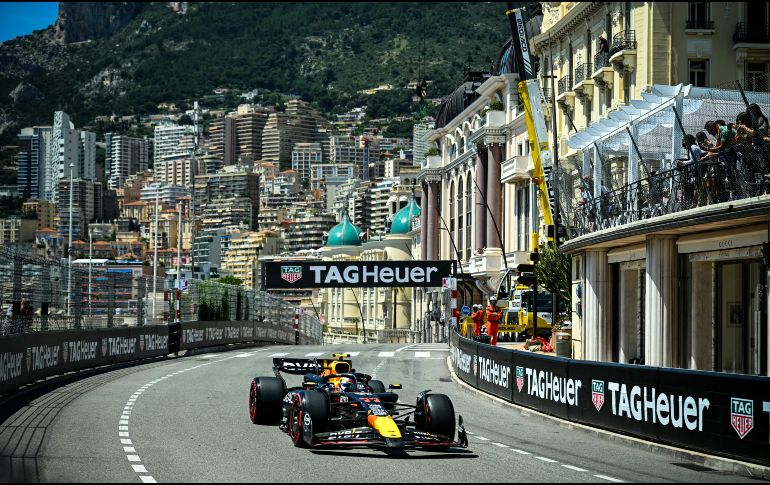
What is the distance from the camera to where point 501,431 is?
2112 centimetres

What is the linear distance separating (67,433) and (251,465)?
4.40 metres

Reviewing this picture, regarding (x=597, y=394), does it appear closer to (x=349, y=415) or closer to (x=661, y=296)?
(x=349, y=415)

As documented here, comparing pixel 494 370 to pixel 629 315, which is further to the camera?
pixel 629 315

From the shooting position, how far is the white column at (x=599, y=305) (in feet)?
106

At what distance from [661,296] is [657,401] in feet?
27.7

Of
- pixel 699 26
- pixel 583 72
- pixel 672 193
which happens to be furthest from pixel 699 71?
pixel 672 193

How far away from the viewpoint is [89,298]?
35.5 meters

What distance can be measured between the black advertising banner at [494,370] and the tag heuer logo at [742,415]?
9.25 meters

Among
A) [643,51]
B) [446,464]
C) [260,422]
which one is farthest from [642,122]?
[643,51]

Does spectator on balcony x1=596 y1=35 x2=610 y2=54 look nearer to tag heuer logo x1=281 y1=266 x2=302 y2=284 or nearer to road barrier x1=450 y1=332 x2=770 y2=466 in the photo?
road barrier x1=450 y1=332 x2=770 y2=466

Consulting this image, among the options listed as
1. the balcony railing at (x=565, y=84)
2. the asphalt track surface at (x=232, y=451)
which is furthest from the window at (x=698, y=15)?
the asphalt track surface at (x=232, y=451)

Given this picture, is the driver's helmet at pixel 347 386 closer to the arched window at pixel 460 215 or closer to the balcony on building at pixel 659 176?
the balcony on building at pixel 659 176

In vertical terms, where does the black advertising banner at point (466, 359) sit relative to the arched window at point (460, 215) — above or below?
below

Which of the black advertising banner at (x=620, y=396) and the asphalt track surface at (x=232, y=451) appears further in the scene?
the black advertising banner at (x=620, y=396)
